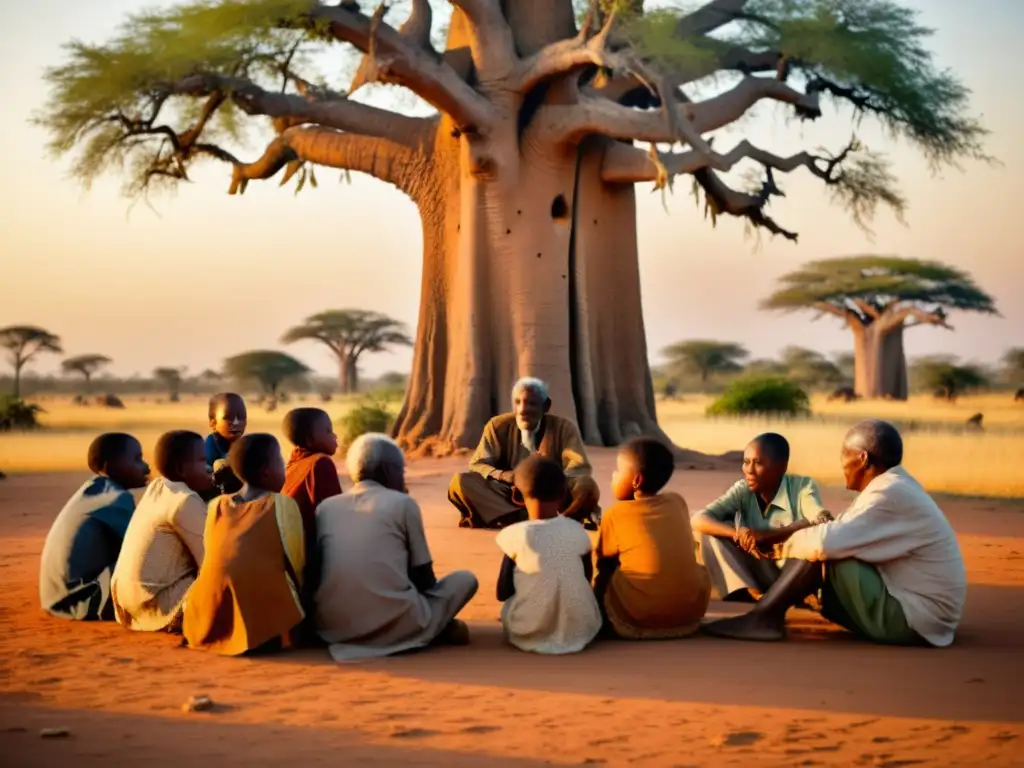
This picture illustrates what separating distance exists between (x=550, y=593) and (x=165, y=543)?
1685 mm

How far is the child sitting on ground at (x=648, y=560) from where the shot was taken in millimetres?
5461

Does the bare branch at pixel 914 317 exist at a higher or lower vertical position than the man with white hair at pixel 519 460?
higher

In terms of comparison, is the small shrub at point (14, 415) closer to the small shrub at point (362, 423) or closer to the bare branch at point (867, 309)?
the small shrub at point (362, 423)

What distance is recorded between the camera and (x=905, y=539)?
209 inches

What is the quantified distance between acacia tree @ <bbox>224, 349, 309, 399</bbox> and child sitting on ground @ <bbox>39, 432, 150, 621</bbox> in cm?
4048

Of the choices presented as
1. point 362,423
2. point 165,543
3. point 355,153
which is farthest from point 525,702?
point 362,423

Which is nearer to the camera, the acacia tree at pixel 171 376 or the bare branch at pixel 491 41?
the bare branch at pixel 491 41

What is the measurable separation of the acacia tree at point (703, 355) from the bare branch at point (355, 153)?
37.1 m

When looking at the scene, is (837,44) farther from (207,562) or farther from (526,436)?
(207,562)

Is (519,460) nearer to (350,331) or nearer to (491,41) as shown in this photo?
(491,41)

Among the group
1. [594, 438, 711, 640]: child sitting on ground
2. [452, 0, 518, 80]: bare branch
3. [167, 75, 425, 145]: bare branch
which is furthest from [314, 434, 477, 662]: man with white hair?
[167, 75, 425, 145]: bare branch

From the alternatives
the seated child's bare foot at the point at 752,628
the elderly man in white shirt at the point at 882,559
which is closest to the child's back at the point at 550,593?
the seated child's bare foot at the point at 752,628

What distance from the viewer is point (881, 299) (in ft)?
126

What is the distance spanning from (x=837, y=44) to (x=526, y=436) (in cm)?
898
